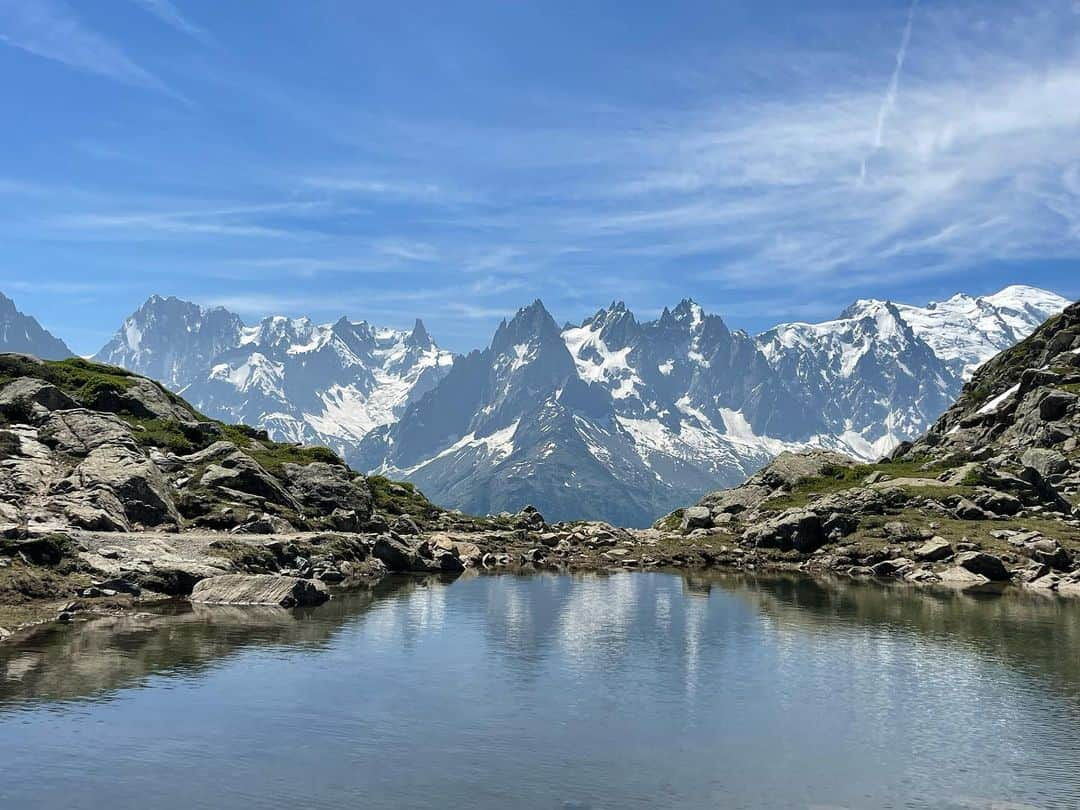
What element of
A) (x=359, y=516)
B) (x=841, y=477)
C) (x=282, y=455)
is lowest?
(x=359, y=516)

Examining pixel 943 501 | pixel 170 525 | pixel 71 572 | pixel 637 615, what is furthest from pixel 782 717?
pixel 943 501

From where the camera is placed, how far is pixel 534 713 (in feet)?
154

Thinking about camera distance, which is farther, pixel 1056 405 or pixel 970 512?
pixel 1056 405

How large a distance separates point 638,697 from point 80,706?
91.6 ft

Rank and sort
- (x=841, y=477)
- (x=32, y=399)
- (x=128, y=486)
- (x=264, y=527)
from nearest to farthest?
(x=128, y=486), (x=264, y=527), (x=32, y=399), (x=841, y=477)

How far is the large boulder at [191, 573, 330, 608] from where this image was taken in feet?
248

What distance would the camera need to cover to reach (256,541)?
88.1m

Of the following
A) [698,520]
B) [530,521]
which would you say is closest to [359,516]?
[530,521]

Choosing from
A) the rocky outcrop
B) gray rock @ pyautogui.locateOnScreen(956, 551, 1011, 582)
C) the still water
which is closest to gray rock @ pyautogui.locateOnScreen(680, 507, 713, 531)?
the rocky outcrop

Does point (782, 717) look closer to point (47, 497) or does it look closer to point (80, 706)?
point (80, 706)

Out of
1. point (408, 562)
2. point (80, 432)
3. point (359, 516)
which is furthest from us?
point (359, 516)

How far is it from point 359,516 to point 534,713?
8191 centimetres

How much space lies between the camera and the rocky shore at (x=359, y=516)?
76.1 meters

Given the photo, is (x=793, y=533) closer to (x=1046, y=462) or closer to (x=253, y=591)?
(x=1046, y=462)
